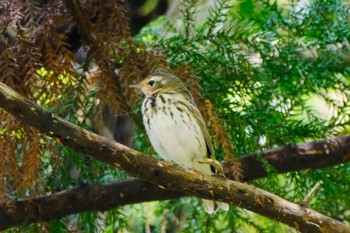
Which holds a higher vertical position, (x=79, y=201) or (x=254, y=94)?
(x=254, y=94)

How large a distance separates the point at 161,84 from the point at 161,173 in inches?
21.6

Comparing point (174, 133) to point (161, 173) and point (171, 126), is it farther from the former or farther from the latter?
point (161, 173)

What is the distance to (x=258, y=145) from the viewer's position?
76.2 inches

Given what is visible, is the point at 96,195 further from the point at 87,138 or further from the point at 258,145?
the point at 87,138

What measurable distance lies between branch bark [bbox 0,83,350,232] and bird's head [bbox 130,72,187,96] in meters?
0.36

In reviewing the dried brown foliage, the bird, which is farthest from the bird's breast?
the dried brown foliage

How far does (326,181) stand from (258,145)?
0.25 meters

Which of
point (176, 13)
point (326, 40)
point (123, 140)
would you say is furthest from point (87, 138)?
point (176, 13)

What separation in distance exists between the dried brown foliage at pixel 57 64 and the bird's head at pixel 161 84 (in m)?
0.02

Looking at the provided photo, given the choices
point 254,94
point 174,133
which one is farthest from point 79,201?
point 254,94

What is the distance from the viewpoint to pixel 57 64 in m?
1.57

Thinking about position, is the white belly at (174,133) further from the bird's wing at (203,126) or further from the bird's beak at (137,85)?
the bird's beak at (137,85)

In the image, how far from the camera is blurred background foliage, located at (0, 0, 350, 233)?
1.87m

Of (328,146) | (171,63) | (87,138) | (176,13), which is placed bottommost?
(87,138)
